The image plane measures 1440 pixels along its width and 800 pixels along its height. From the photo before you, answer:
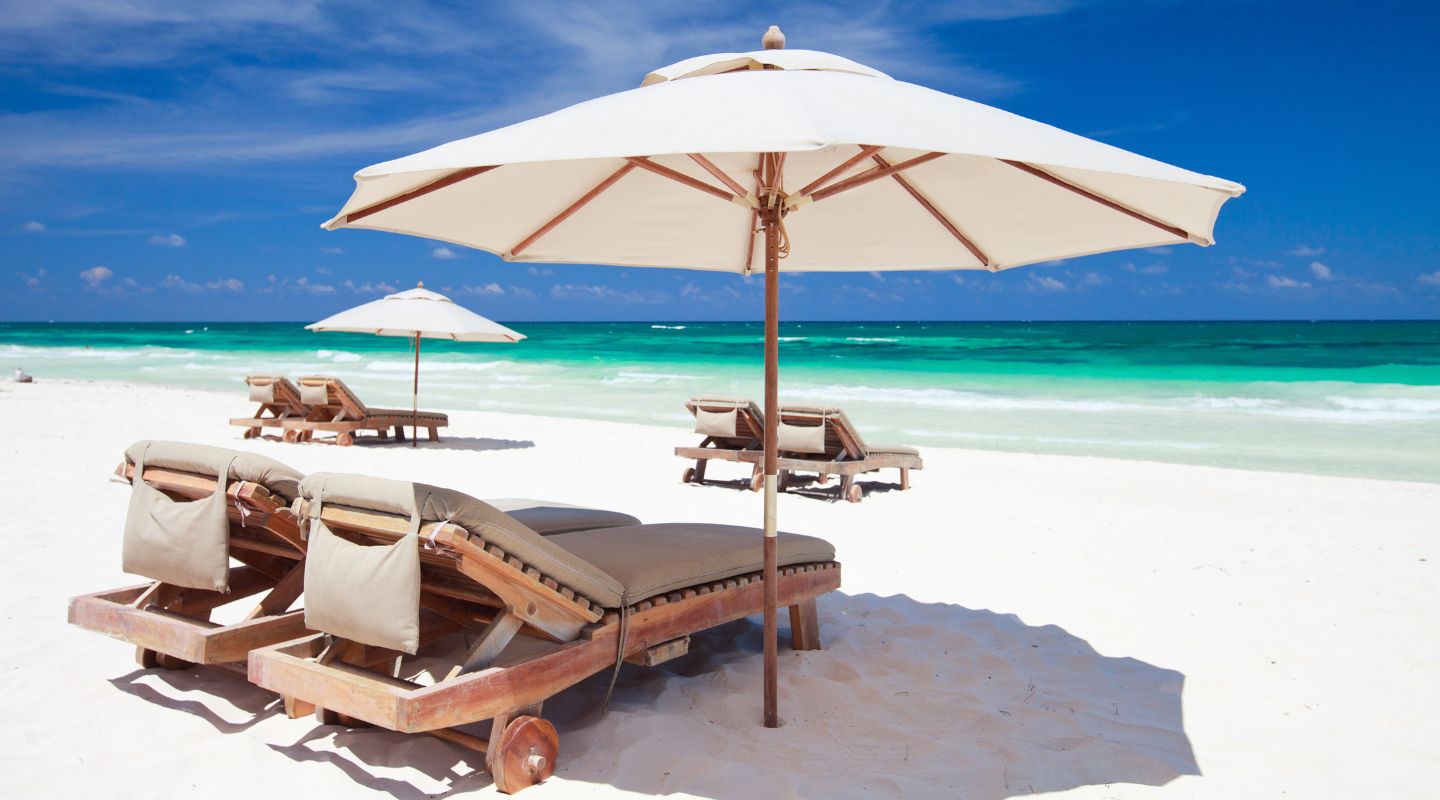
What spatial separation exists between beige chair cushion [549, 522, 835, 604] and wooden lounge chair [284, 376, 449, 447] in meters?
7.91

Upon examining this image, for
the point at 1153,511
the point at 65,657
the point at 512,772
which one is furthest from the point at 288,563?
the point at 1153,511

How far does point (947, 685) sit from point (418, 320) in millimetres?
8399

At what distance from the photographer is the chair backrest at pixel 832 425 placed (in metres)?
7.66

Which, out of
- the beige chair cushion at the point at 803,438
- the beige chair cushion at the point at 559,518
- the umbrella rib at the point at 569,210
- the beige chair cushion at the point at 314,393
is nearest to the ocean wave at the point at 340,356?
the beige chair cushion at the point at 314,393

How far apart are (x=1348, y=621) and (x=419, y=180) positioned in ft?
15.3

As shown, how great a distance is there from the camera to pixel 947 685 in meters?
3.47

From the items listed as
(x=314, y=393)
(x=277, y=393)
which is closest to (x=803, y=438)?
(x=314, y=393)

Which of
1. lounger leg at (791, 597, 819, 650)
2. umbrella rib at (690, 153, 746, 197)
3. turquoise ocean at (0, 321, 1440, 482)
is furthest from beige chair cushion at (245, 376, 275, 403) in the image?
umbrella rib at (690, 153, 746, 197)

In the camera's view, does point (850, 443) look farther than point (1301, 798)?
Yes

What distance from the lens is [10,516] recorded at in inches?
222

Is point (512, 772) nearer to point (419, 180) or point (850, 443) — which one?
point (419, 180)

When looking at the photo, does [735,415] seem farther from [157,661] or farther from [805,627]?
[157,661]

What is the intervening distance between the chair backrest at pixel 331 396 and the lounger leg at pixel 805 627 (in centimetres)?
849

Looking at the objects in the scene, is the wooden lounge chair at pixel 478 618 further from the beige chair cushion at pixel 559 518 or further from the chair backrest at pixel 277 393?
the chair backrest at pixel 277 393
